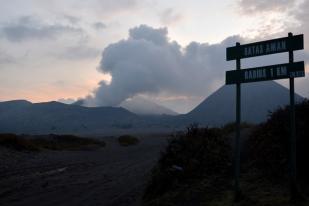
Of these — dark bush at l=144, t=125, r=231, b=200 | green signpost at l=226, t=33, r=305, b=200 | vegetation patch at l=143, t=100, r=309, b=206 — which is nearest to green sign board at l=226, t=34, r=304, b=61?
green signpost at l=226, t=33, r=305, b=200

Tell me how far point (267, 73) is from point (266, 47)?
1.95 ft

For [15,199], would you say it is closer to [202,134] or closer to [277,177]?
[202,134]

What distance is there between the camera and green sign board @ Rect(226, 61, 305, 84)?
1016 centimetres

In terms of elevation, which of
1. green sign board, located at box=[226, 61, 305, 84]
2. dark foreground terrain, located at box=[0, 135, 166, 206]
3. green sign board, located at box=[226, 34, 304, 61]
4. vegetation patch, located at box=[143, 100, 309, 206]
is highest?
green sign board, located at box=[226, 34, 304, 61]

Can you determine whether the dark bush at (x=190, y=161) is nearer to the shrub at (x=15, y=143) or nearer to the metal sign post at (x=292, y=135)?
the metal sign post at (x=292, y=135)

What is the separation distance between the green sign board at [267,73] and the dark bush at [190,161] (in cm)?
398

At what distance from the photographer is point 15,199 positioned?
1620cm

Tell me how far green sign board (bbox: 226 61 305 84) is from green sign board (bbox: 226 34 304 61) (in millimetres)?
341

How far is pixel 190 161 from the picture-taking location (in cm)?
1508

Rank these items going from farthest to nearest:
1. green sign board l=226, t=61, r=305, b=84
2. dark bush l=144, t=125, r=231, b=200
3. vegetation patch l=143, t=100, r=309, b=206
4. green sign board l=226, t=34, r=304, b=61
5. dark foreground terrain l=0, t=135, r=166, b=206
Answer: dark foreground terrain l=0, t=135, r=166, b=206, dark bush l=144, t=125, r=231, b=200, vegetation patch l=143, t=100, r=309, b=206, green sign board l=226, t=34, r=304, b=61, green sign board l=226, t=61, r=305, b=84

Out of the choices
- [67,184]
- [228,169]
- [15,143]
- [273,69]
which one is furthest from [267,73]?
[15,143]

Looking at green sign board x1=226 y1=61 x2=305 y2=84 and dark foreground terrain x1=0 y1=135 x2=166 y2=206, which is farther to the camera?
dark foreground terrain x1=0 y1=135 x2=166 y2=206

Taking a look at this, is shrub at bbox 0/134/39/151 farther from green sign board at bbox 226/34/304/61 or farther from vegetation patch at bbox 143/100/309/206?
green sign board at bbox 226/34/304/61

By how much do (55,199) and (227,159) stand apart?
569cm
